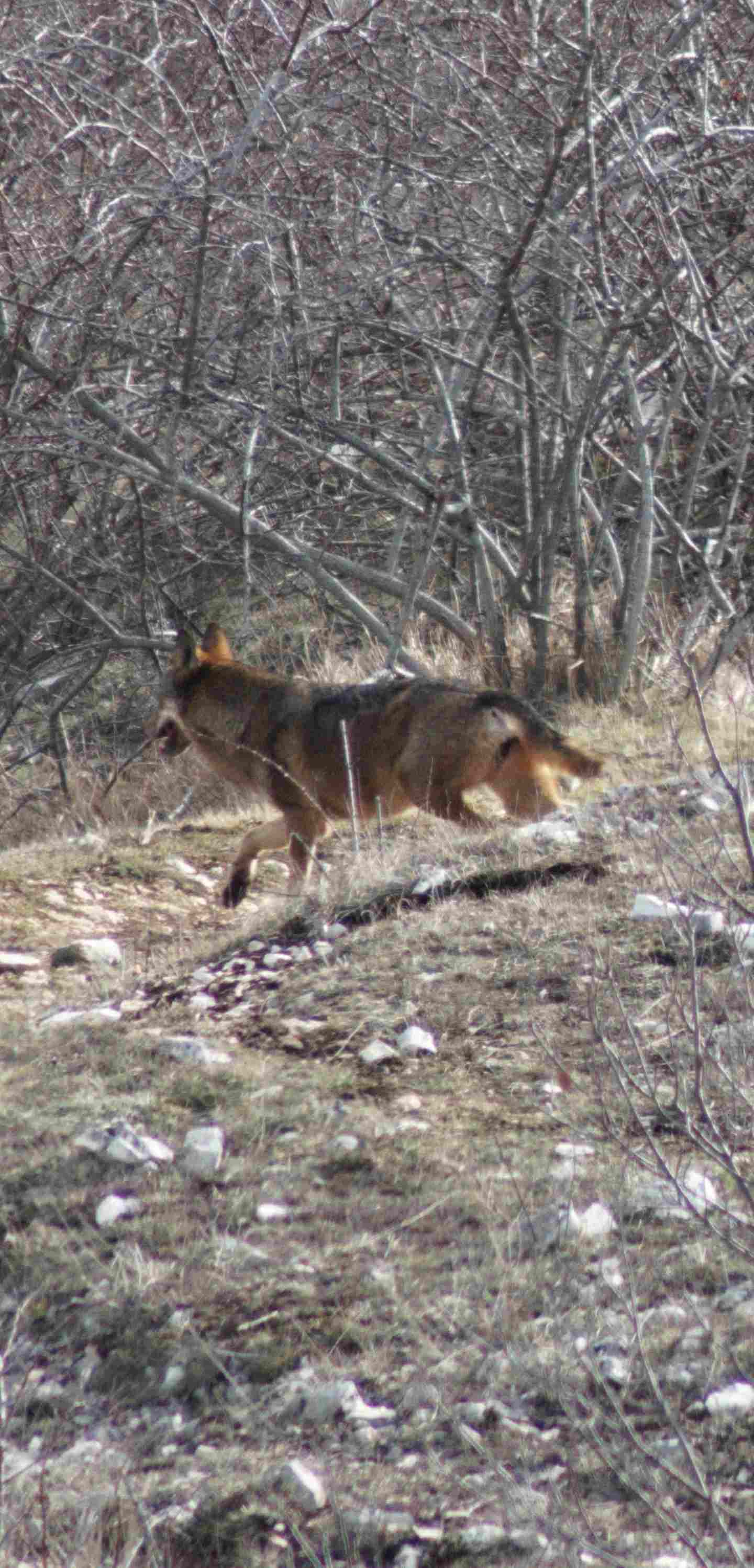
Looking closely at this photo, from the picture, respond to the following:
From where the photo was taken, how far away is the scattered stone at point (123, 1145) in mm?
5051

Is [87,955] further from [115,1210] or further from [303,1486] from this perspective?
[303,1486]

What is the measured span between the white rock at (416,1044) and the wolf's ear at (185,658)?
5078 millimetres

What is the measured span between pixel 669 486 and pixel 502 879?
7.20 meters

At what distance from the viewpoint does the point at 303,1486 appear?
361 cm

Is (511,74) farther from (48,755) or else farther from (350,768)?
(48,755)

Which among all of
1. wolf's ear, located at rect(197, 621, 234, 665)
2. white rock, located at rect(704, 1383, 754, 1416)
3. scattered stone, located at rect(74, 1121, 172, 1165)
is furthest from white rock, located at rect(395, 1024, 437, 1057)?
wolf's ear, located at rect(197, 621, 234, 665)

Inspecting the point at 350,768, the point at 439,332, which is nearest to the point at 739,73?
the point at 439,332

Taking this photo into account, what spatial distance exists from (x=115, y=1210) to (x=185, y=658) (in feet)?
19.6

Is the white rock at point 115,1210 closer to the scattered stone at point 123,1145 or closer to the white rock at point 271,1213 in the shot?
the scattered stone at point 123,1145

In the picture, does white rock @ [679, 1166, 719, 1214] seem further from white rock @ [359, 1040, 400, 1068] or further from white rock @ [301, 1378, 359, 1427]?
white rock @ [359, 1040, 400, 1068]

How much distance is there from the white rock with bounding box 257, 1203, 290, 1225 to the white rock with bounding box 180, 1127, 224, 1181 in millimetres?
247

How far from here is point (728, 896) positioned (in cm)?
391

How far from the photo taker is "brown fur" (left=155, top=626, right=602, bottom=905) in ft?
28.3

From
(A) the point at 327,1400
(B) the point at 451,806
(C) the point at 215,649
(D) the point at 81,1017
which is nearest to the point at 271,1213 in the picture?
(A) the point at 327,1400
